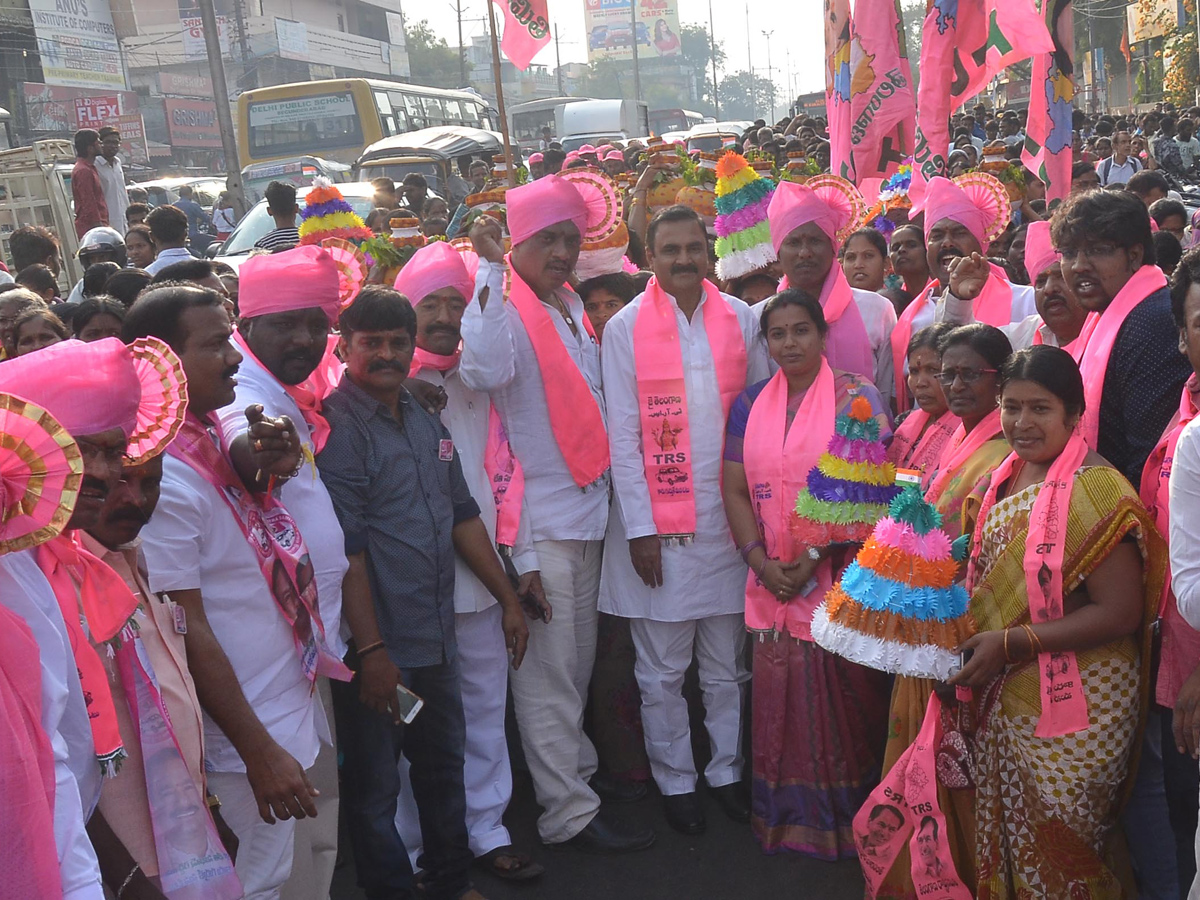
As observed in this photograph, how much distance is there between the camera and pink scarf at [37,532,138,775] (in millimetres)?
1893

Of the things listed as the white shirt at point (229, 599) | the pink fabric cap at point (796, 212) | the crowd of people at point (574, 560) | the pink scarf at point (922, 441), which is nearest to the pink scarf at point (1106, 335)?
the crowd of people at point (574, 560)

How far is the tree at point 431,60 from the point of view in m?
60.3

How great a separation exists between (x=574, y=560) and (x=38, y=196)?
11218mm

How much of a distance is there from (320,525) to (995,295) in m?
2.73

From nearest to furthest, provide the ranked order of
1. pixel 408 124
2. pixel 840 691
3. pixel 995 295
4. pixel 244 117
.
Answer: pixel 840 691 < pixel 995 295 < pixel 244 117 < pixel 408 124

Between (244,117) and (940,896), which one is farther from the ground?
(244,117)

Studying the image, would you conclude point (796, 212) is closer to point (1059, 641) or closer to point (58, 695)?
point (1059, 641)

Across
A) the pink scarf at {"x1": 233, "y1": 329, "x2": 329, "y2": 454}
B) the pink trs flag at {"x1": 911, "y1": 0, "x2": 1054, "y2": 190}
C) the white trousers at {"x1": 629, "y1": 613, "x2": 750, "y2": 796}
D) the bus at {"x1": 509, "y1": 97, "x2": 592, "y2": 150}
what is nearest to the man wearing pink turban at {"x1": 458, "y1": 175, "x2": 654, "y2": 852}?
the white trousers at {"x1": 629, "y1": 613, "x2": 750, "y2": 796}

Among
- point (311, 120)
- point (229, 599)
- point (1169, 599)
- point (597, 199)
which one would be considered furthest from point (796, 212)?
point (311, 120)

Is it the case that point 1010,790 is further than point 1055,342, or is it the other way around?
point 1055,342

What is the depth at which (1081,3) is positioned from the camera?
37.4m

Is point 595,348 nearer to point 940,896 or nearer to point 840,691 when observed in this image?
point 840,691

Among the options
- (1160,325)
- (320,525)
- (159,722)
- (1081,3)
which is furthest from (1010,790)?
(1081,3)

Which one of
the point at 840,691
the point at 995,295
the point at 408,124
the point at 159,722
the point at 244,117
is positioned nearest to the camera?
the point at 159,722
